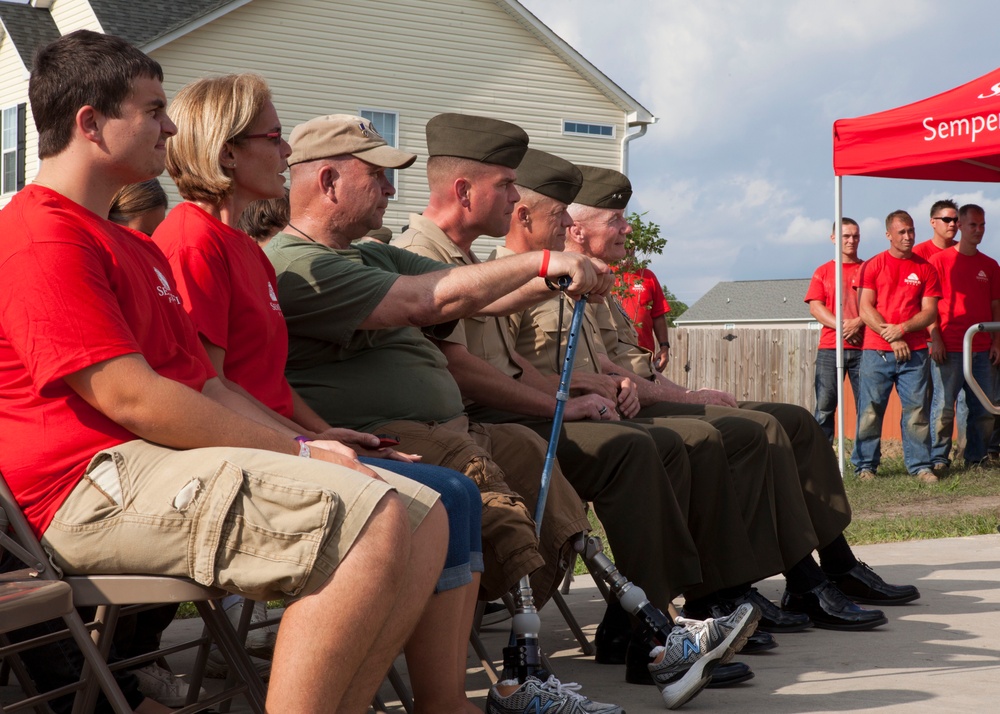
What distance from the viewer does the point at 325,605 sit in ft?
7.34

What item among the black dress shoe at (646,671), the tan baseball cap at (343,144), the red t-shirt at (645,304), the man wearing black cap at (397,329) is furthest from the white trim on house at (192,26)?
the black dress shoe at (646,671)

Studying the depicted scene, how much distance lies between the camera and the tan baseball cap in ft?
12.4

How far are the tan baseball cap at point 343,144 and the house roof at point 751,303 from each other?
198 ft

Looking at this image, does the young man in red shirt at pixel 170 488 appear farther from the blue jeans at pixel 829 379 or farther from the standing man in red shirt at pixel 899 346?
the blue jeans at pixel 829 379

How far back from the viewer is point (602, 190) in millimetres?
5578

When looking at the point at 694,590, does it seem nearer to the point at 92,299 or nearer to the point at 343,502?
the point at 343,502

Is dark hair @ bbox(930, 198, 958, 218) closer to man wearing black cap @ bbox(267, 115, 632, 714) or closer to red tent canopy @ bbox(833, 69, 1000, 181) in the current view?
red tent canopy @ bbox(833, 69, 1000, 181)

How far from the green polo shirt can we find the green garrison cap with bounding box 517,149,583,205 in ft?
5.06

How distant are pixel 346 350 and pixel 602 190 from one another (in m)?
2.33

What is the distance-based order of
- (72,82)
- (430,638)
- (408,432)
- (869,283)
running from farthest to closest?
1. (869,283)
2. (408,432)
3. (430,638)
4. (72,82)

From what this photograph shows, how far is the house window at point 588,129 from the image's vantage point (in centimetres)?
2203

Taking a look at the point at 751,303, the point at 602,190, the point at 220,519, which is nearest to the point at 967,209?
the point at 602,190

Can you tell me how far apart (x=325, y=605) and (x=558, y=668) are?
2.14m

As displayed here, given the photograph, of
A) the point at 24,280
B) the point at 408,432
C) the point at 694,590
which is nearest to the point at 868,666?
the point at 694,590
